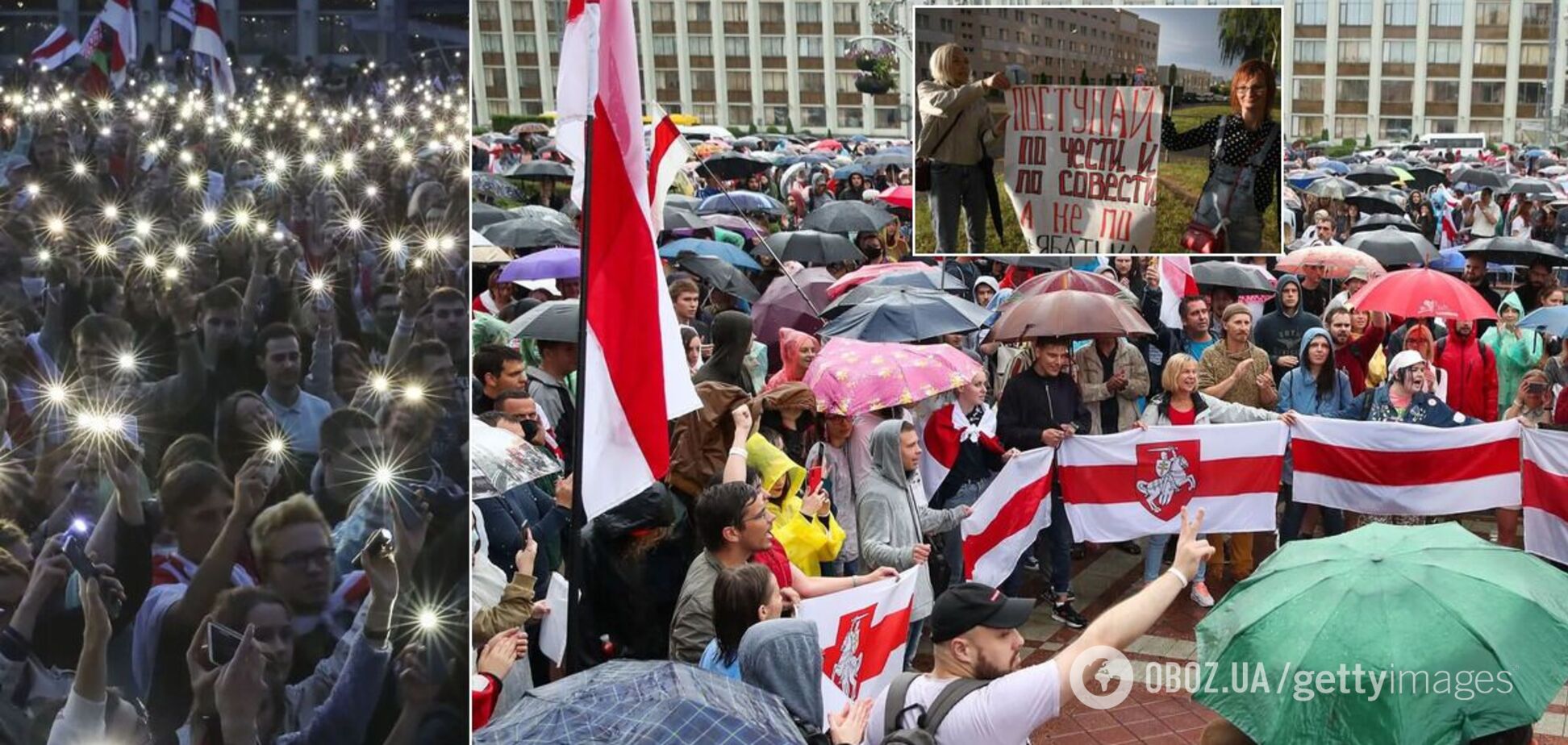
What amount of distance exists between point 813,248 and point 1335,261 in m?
4.32

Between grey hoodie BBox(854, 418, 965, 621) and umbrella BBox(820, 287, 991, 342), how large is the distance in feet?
7.55

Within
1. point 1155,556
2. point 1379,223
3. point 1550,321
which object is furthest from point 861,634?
point 1379,223

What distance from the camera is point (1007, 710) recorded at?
10.8 ft

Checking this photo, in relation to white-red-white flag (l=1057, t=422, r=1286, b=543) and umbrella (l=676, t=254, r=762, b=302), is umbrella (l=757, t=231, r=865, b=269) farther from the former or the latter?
white-red-white flag (l=1057, t=422, r=1286, b=543)

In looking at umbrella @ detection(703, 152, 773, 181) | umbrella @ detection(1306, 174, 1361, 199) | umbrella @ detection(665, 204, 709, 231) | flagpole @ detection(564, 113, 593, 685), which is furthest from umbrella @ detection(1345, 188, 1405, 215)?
flagpole @ detection(564, 113, 593, 685)

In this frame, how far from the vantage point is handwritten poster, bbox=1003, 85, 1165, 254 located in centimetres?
736

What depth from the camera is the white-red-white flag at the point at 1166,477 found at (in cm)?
734

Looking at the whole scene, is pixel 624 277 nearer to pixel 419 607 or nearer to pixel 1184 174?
pixel 419 607

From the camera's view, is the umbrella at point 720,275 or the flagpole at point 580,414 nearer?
the flagpole at point 580,414

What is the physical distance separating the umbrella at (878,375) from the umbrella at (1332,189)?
16.9 m

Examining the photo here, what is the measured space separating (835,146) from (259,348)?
122ft

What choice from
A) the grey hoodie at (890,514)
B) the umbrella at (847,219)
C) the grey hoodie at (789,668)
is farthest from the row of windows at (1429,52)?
the grey hoodie at (789,668)

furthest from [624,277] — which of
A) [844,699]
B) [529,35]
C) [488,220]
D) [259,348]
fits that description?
[529,35]
